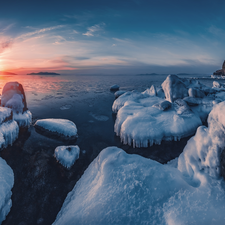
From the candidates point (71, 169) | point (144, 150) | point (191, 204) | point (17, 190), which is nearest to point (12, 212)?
point (17, 190)

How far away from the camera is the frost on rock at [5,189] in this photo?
3363 millimetres

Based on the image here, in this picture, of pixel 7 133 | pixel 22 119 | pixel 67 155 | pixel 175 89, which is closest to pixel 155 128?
pixel 67 155

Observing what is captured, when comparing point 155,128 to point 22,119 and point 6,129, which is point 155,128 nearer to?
point 6,129

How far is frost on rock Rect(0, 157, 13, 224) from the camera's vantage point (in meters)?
3.36

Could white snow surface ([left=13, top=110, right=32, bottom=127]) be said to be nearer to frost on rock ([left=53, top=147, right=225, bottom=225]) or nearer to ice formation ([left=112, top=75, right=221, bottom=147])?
ice formation ([left=112, top=75, right=221, bottom=147])

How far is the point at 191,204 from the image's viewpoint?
247 cm

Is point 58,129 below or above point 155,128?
below

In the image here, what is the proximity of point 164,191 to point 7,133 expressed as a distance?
23.0 feet

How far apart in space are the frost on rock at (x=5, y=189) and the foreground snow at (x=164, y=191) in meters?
1.61

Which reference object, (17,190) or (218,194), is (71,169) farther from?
(218,194)

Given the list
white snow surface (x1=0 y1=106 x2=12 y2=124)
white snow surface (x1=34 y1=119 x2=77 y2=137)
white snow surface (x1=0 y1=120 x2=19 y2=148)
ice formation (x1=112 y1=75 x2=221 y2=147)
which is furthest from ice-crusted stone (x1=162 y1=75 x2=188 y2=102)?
white snow surface (x1=0 y1=106 x2=12 y2=124)

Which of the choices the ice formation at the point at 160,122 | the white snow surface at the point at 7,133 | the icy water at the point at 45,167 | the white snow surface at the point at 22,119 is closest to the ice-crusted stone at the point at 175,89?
the ice formation at the point at 160,122

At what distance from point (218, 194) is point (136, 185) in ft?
5.42

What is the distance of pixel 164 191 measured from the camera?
2.80 meters
